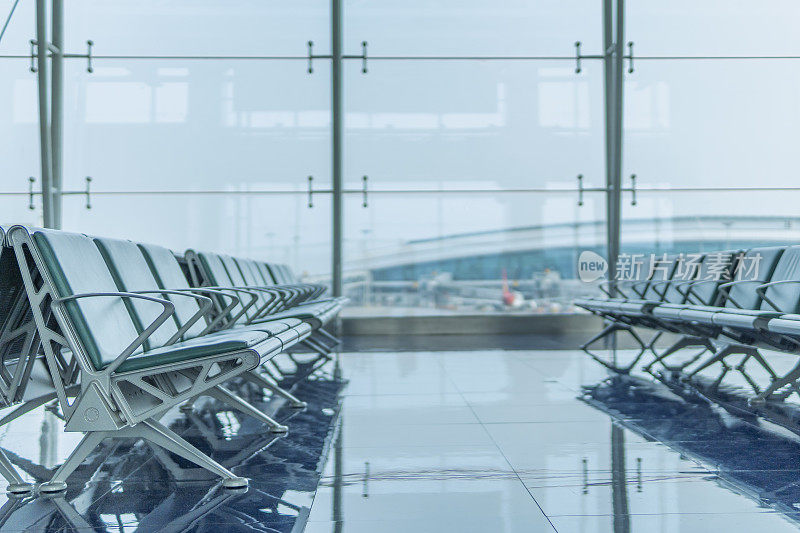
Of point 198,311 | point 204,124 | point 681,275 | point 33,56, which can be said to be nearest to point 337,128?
point 204,124

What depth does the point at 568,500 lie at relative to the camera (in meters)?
2.22

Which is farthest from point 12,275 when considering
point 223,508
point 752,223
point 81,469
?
point 752,223

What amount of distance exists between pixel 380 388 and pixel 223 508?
243 centimetres

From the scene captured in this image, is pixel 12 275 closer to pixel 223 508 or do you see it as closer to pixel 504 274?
pixel 223 508

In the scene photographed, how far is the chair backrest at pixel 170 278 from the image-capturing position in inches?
126

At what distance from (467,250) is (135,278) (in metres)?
6.25

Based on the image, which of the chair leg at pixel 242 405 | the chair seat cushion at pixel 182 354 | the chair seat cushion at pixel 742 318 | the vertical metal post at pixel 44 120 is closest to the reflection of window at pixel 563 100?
the chair seat cushion at pixel 742 318

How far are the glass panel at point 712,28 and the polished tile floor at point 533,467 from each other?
5.81 metres

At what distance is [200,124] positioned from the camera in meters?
8.73

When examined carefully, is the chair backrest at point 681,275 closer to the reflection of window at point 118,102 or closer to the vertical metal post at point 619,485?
the vertical metal post at point 619,485

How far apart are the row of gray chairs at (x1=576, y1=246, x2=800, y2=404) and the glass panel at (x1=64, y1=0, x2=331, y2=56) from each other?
451 centimetres

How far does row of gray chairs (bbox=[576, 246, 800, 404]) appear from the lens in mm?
3803

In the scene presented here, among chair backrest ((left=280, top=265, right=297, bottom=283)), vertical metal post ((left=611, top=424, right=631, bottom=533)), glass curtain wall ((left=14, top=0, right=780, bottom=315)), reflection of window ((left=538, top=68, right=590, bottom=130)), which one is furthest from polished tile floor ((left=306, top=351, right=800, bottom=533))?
reflection of window ((left=538, top=68, right=590, bottom=130))

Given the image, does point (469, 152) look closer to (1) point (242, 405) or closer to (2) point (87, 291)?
(1) point (242, 405)
